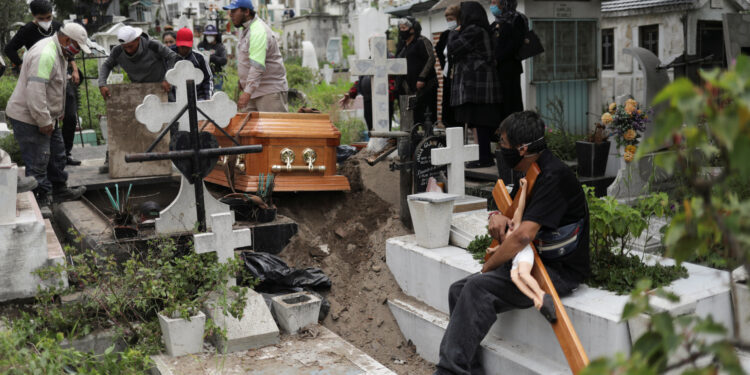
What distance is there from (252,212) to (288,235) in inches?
14.3

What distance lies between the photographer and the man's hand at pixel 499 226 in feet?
13.4

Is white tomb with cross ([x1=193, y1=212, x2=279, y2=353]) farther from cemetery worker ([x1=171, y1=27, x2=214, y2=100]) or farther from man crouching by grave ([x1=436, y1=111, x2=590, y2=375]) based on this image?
cemetery worker ([x1=171, y1=27, x2=214, y2=100])

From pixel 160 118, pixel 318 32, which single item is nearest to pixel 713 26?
pixel 160 118

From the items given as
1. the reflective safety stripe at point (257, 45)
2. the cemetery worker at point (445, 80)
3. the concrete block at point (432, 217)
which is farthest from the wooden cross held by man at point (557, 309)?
the cemetery worker at point (445, 80)

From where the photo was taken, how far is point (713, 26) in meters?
13.5

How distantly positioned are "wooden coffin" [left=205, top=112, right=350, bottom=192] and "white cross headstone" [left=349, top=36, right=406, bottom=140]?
45 centimetres

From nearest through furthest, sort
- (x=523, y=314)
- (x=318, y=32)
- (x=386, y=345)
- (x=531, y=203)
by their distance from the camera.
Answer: (x=531, y=203) → (x=523, y=314) → (x=386, y=345) → (x=318, y=32)

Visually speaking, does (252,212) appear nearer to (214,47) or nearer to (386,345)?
(386,345)

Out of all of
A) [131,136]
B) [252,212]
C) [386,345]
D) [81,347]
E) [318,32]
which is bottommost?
[386,345]

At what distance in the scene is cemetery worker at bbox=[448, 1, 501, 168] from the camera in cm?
715

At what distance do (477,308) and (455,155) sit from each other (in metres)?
1.98

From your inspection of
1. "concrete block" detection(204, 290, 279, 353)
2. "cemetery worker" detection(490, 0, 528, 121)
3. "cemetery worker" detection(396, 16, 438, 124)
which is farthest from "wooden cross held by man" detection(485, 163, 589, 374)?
"cemetery worker" detection(396, 16, 438, 124)

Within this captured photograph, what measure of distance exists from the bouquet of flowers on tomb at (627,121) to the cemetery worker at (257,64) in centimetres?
318

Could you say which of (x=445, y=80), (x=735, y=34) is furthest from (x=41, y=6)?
(x=735, y=34)
